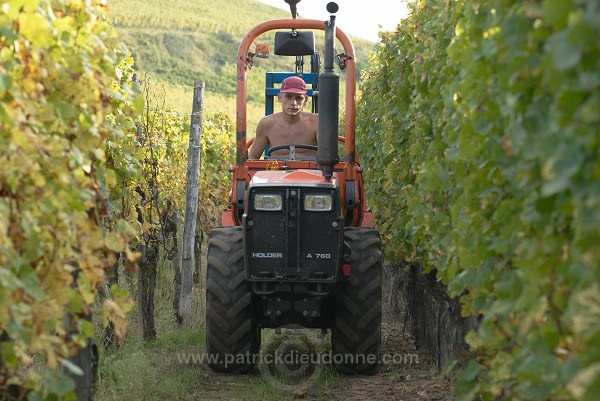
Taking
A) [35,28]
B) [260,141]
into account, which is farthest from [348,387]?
[35,28]

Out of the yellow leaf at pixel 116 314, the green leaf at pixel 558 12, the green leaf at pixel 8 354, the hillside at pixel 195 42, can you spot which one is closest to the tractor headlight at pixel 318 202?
the yellow leaf at pixel 116 314

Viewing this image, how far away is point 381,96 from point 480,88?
636 centimetres

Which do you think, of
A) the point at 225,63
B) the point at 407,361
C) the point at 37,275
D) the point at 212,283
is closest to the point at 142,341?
the point at 212,283

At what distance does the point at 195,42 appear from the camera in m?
65.0

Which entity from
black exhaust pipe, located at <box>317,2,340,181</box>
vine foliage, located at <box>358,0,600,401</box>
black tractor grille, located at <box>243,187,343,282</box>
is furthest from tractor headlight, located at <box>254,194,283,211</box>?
vine foliage, located at <box>358,0,600,401</box>

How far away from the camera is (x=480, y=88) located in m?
4.12

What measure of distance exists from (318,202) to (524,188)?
354cm

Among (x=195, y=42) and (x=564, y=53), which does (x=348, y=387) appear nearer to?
(x=564, y=53)

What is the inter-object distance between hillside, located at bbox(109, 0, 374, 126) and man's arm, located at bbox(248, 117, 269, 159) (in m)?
38.0

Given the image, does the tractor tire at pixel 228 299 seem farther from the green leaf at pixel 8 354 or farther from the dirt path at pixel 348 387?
the green leaf at pixel 8 354

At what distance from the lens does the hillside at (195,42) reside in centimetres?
5516

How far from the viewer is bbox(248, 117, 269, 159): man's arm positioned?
8039 millimetres

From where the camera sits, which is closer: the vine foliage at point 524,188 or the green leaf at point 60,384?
the vine foliage at point 524,188

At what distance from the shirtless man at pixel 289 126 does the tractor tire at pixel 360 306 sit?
93cm
